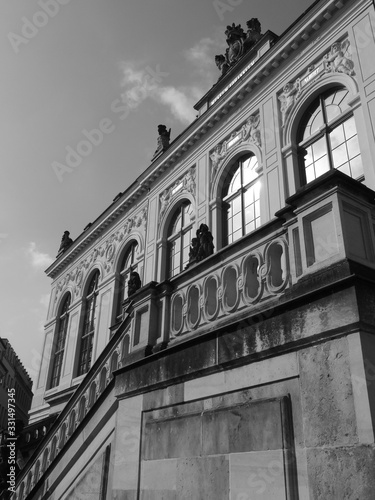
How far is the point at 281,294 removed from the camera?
441cm

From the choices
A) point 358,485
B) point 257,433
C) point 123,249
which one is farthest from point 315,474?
point 123,249

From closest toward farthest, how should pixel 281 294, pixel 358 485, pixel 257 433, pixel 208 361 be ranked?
pixel 358 485, pixel 257 433, pixel 281 294, pixel 208 361

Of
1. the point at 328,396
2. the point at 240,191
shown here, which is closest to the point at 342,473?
the point at 328,396

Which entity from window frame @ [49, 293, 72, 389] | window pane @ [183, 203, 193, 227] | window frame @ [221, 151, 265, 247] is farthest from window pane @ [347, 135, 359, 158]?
window frame @ [49, 293, 72, 389]

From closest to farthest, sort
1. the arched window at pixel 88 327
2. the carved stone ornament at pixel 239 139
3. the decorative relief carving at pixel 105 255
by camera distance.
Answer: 1. the carved stone ornament at pixel 239 139
2. the decorative relief carving at pixel 105 255
3. the arched window at pixel 88 327

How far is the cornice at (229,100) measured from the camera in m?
11.9

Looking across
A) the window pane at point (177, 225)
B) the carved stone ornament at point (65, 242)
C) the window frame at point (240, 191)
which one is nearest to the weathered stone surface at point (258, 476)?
the window frame at point (240, 191)

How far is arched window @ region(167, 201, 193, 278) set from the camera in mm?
15273

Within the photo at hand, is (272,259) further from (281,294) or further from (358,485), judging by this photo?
(358,485)

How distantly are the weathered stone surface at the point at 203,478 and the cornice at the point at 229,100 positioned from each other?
36.8 feet

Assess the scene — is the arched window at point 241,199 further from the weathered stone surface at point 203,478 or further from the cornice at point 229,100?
the weathered stone surface at point 203,478

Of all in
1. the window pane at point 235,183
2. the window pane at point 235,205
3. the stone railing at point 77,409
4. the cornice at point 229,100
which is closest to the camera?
the stone railing at point 77,409

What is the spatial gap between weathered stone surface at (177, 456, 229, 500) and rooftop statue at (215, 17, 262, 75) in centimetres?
1480

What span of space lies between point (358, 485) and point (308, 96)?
409 inches
